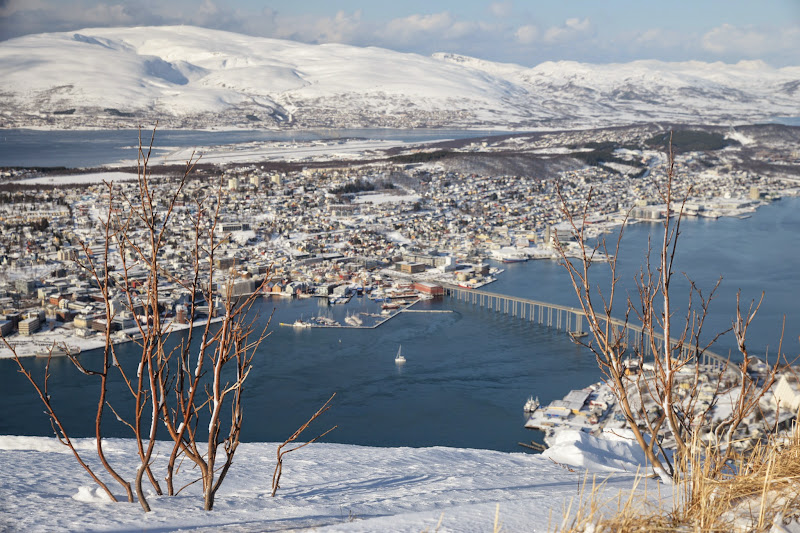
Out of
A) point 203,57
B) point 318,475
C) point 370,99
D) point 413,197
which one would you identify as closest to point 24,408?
point 318,475

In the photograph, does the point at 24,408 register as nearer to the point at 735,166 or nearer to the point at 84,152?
the point at 84,152

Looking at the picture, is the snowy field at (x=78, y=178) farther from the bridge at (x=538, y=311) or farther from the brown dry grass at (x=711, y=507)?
the brown dry grass at (x=711, y=507)

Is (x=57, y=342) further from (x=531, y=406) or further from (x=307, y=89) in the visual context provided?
(x=307, y=89)

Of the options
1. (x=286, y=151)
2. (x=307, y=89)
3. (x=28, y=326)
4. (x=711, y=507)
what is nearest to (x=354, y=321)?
(x=28, y=326)

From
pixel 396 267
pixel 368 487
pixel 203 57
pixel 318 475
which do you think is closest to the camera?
pixel 368 487

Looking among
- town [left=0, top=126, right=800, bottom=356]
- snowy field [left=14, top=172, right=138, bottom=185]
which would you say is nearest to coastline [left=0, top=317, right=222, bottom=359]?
town [left=0, top=126, right=800, bottom=356]

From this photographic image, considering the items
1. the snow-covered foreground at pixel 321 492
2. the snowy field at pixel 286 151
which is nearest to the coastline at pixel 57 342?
the snow-covered foreground at pixel 321 492

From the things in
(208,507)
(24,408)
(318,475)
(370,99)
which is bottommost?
(24,408)
